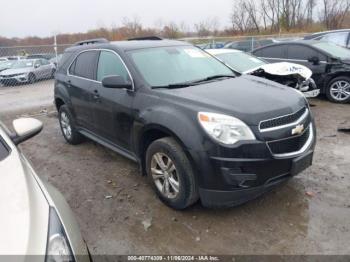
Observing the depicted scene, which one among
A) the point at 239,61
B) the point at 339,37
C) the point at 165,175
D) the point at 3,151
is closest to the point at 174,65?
the point at 165,175

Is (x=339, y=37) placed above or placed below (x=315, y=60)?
above

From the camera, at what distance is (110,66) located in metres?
4.26

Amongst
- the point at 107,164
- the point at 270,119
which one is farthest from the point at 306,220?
the point at 107,164

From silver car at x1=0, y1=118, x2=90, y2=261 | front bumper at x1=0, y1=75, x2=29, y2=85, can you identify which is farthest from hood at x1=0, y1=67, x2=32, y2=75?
silver car at x1=0, y1=118, x2=90, y2=261

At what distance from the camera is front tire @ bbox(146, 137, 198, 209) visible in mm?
3135

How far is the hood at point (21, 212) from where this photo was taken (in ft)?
5.05

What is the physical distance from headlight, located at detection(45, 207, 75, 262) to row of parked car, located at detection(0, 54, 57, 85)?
53.6 feet

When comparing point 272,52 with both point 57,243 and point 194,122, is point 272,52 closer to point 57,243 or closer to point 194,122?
point 194,122

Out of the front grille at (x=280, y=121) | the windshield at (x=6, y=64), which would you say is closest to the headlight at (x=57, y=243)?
the front grille at (x=280, y=121)

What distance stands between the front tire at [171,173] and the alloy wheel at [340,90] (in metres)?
5.68

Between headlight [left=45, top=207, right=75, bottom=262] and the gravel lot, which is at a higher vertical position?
headlight [left=45, top=207, right=75, bottom=262]

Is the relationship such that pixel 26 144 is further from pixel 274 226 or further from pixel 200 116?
pixel 274 226

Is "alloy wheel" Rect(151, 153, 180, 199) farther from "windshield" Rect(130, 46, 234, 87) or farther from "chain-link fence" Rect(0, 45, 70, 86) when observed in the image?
"chain-link fence" Rect(0, 45, 70, 86)

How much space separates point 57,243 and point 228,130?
68.6 inches
